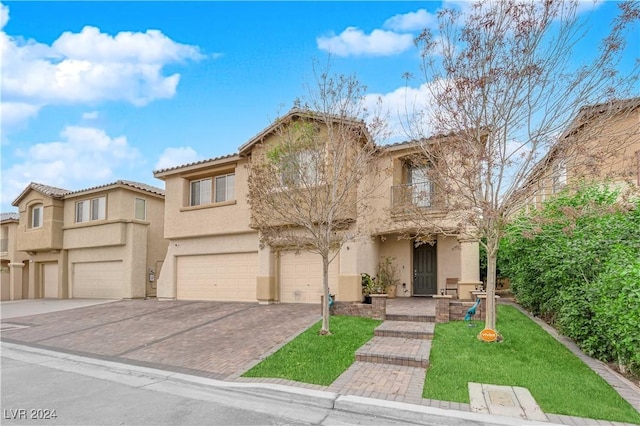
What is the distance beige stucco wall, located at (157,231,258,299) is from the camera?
17.0 meters

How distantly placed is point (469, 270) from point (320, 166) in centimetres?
743

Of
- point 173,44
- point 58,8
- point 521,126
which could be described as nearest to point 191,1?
point 173,44

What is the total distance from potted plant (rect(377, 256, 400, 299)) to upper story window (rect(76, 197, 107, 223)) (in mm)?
16332

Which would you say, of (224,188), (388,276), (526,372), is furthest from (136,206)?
(526,372)

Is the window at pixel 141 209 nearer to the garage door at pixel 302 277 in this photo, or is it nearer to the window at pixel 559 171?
the garage door at pixel 302 277

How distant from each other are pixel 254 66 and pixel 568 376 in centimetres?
1283

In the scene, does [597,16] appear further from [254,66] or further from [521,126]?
[254,66]

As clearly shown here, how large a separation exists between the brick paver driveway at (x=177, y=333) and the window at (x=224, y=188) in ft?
16.2

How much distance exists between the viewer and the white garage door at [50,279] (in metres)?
23.9

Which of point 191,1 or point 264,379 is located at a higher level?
point 191,1

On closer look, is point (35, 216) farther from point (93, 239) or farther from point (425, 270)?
point (425, 270)

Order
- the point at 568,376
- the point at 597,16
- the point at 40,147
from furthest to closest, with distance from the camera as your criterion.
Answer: the point at 40,147 → the point at 597,16 → the point at 568,376

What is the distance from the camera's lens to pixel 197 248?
1831 cm

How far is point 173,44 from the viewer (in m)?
13.7
